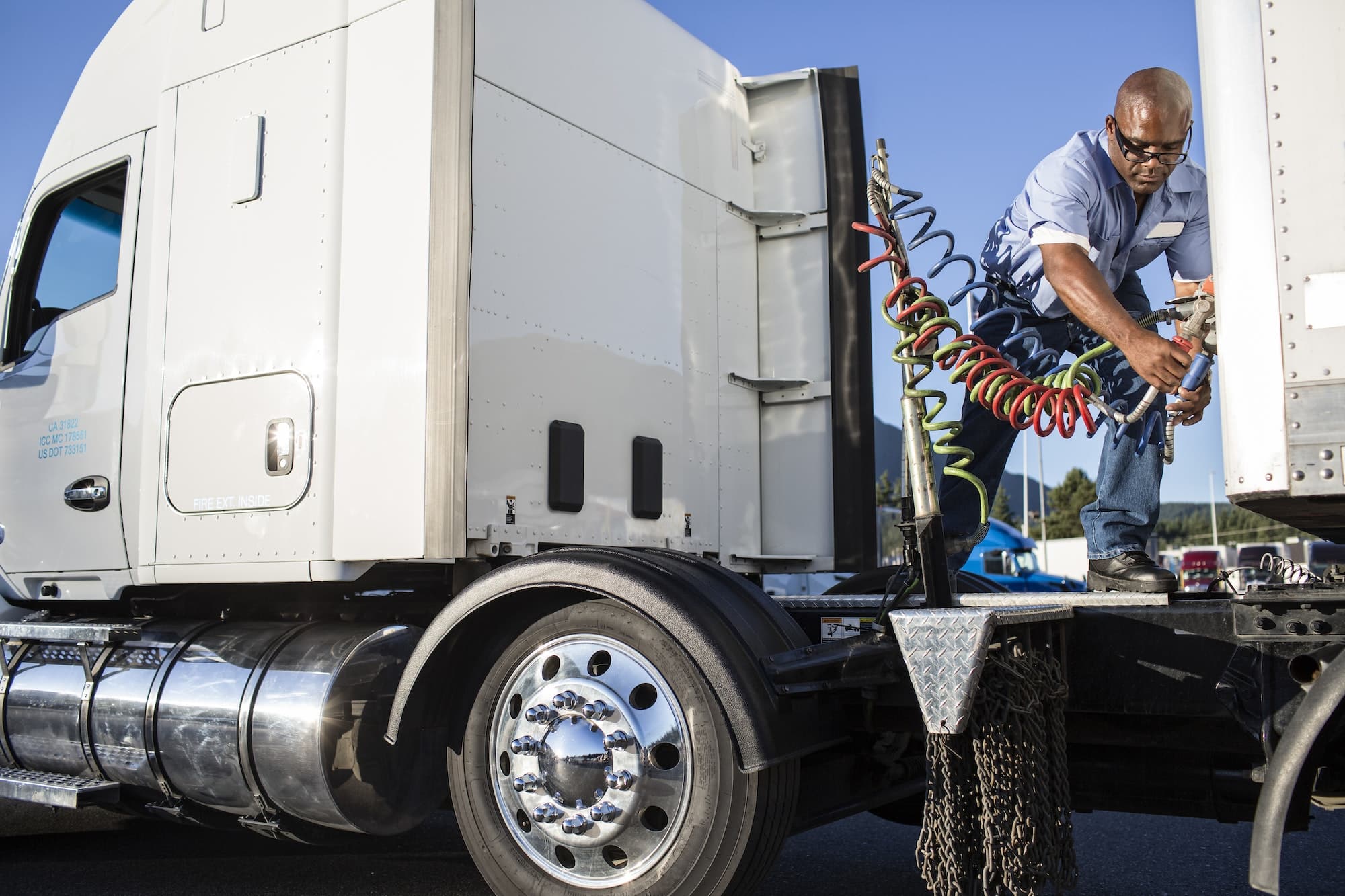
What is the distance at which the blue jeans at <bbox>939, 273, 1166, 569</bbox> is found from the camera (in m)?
3.61

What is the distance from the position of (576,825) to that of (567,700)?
327mm

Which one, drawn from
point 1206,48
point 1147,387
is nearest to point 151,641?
point 1147,387

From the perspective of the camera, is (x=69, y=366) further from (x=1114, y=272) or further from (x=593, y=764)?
(x=1114, y=272)

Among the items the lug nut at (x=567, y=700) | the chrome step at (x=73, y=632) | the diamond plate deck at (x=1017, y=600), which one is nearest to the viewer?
the diamond plate deck at (x=1017, y=600)

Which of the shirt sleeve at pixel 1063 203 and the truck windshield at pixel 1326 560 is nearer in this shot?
the truck windshield at pixel 1326 560

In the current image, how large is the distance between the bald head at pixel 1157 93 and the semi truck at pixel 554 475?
3.47ft

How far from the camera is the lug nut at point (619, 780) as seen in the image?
10.1 feet

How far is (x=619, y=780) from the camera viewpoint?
3.07m

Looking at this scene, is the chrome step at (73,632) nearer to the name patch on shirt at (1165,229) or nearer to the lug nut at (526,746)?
the lug nut at (526,746)

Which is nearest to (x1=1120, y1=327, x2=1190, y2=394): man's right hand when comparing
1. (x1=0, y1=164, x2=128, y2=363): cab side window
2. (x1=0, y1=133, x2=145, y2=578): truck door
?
(x1=0, y1=133, x2=145, y2=578): truck door

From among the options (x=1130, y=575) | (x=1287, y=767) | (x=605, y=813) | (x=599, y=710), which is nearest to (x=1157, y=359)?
A: (x=1130, y=575)

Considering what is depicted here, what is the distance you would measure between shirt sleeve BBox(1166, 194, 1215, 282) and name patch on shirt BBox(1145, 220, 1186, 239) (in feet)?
0.13

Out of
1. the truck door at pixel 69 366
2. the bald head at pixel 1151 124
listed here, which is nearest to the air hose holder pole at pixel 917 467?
the bald head at pixel 1151 124

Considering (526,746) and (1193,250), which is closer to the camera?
(526,746)
